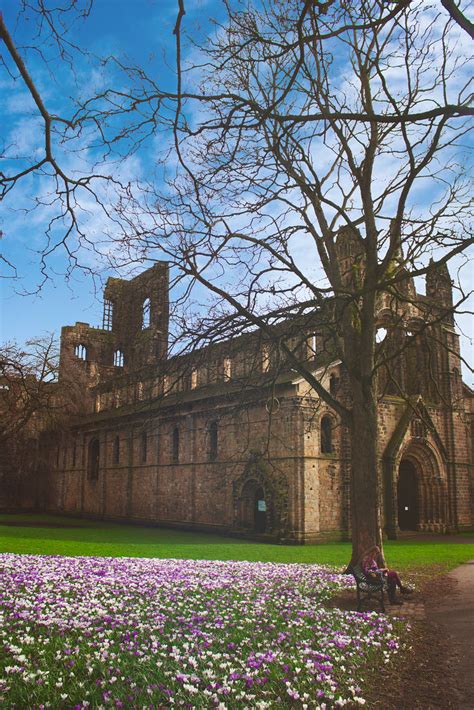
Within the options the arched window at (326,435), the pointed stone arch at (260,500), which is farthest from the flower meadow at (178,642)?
the arched window at (326,435)

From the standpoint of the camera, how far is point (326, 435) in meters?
29.7

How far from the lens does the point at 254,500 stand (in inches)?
1188

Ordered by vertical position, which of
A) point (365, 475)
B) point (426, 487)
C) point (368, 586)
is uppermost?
point (365, 475)

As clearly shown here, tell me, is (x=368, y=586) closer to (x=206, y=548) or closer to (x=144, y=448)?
(x=206, y=548)

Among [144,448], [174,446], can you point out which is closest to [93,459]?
[144,448]

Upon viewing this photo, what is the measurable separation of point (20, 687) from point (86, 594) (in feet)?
15.4

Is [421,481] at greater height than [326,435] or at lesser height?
lesser

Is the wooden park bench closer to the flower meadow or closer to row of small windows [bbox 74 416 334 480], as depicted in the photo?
the flower meadow

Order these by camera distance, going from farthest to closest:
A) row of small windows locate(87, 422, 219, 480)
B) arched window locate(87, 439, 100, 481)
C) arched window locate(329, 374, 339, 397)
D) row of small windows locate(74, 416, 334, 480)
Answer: arched window locate(87, 439, 100, 481) < row of small windows locate(87, 422, 219, 480) < arched window locate(329, 374, 339, 397) < row of small windows locate(74, 416, 334, 480)

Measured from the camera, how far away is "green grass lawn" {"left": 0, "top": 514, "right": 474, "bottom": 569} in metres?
19.8

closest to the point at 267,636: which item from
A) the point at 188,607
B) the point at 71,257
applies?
the point at 188,607

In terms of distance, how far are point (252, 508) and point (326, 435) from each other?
16.4 feet

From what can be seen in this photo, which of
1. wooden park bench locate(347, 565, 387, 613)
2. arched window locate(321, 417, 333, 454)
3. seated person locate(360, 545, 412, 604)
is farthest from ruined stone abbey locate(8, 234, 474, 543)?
wooden park bench locate(347, 565, 387, 613)

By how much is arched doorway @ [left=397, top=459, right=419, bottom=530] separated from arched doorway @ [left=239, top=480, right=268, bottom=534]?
29.0 feet
